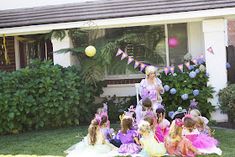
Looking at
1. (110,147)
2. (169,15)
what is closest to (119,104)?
(169,15)

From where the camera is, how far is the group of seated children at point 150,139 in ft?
22.3

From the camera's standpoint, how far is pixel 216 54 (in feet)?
32.3

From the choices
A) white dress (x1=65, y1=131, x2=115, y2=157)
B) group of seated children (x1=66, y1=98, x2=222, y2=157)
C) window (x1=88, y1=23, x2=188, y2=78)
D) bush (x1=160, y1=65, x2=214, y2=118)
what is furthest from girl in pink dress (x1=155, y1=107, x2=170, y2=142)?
window (x1=88, y1=23, x2=188, y2=78)

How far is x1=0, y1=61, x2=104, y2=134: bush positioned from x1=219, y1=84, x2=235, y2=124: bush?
10.1 ft

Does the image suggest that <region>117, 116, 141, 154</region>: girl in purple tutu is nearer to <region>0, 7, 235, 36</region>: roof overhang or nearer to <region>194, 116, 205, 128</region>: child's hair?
<region>194, 116, 205, 128</region>: child's hair

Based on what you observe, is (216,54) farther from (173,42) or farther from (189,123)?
(189,123)

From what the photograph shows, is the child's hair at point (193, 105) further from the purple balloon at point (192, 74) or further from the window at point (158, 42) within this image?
the window at point (158, 42)

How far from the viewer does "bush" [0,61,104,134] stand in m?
9.27

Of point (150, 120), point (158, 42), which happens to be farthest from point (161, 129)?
point (158, 42)

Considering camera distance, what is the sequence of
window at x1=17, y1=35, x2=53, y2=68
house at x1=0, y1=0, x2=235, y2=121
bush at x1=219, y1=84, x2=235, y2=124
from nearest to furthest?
bush at x1=219, y1=84, x2=235, y2=124 < house at x1=0, y1=0, x2=235, y2=121 < window at x1=17, y1=35, x2=53, y2=68

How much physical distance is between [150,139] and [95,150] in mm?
1021

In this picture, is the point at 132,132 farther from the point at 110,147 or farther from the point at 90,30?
the point at 90,30

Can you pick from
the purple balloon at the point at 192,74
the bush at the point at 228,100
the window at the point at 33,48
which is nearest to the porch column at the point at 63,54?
the window at the point at 33,48

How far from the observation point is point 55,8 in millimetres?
11586
